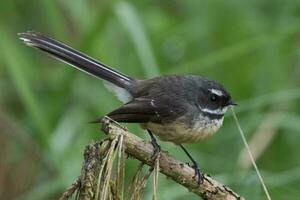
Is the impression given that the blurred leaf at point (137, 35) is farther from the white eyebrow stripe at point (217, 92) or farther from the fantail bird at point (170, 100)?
the white eyebrow stripe at point (217, 92)

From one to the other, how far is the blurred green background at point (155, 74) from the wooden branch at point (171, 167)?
1.68m

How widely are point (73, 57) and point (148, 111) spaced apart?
59 cm

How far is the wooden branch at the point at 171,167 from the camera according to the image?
3.30m

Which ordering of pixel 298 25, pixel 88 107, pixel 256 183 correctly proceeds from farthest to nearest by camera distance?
pixel 88 107 → pixel 298 25 → pixel 256 183

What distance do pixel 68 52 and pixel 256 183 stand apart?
4.56ft

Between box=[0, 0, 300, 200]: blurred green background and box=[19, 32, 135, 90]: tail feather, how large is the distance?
781 mm

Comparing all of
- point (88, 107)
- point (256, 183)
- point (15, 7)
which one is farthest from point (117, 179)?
point (15, 7)

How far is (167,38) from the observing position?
744 cm

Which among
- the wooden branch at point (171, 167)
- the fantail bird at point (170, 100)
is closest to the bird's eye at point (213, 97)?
the fantail bird at point (170, 100)

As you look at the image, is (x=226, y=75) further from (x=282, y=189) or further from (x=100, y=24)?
(x=282, y=189)

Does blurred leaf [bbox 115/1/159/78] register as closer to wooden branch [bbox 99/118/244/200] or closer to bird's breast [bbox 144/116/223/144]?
bird's breast [bbox 144/116/223/144]

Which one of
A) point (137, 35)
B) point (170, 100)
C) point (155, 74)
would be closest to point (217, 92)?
point (170, 100)

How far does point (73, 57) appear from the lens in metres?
5.10

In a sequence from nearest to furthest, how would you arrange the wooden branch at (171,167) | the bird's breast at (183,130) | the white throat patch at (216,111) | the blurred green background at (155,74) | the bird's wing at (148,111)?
the wooden branch at (171,167), the bird's wing at (148,111), the bird's breast at (183,130), the white throat patch at (216,111), the blurred green background at (155,74)
